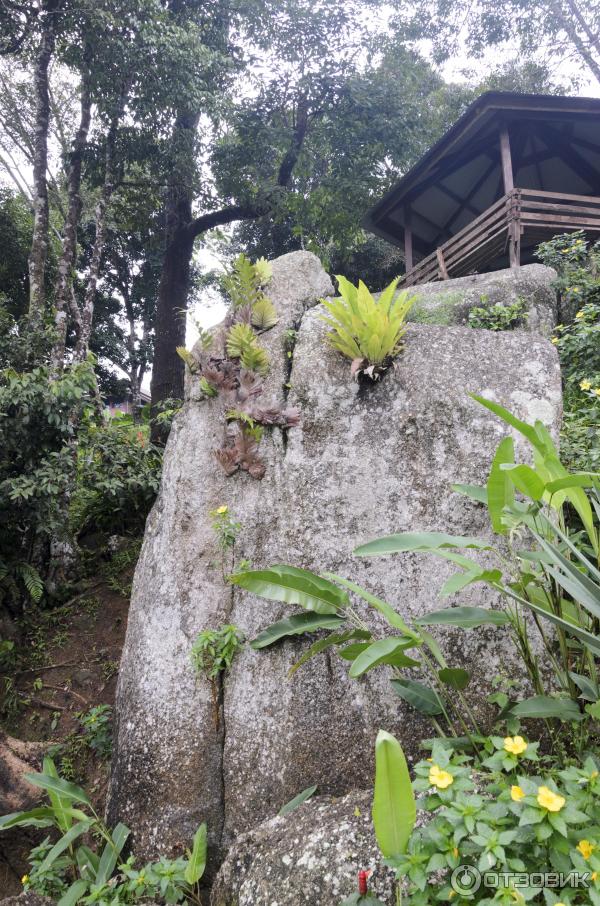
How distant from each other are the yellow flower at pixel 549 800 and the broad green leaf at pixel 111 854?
183cm

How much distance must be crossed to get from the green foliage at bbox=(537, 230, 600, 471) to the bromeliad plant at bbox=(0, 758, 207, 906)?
9.44ft

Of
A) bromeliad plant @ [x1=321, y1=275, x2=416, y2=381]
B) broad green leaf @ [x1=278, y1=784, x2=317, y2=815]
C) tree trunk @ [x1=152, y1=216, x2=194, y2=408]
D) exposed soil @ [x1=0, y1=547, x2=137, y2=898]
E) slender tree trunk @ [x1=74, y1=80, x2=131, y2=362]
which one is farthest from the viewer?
tree trunk @ [x1=152, y1=216, x2=194, y2=408]

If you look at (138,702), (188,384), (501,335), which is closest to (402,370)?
(501,335)

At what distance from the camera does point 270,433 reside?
338cm

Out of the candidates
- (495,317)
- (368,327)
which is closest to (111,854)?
(368,327)

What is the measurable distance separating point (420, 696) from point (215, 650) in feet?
3.59

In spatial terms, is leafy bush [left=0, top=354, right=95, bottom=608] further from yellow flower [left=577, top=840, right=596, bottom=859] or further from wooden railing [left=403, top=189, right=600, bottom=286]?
wooden railing [left=403, top=189, right=600, bottom=286]

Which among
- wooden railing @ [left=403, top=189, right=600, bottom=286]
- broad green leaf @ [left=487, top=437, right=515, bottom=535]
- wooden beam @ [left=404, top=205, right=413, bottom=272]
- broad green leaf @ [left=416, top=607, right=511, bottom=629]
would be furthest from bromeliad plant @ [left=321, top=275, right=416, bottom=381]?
wooden beam @ [left=404, top=205, right=413, bottom=272]

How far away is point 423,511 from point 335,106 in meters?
8.49

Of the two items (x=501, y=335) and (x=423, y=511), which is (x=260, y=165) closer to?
(x=501, y=335)

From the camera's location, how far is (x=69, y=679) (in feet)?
13.6

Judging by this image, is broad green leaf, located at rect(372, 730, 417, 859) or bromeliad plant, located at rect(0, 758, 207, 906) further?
bromeliad plant, located at rect(0, 758, 207, 906)

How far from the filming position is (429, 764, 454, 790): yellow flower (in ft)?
4.73

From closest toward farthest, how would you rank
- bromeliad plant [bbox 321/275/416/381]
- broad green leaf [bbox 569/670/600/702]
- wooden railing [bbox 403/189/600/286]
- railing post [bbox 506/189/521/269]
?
broad green leaf [bbox 569/670/600/702]
bromeliad plant [bbox 321/275/416/381]
railing post [bbox 506/189/521/269]
wooden railing [bbox 403/189/600/286]
